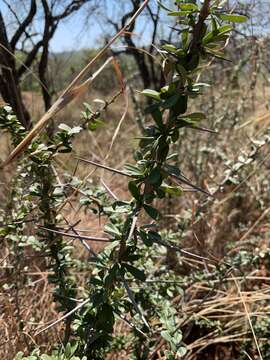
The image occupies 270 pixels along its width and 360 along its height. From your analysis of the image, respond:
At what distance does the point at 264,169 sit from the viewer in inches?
84.0

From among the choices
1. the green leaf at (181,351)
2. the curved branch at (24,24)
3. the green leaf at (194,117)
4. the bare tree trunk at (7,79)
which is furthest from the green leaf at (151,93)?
the curved branch at (24,24)

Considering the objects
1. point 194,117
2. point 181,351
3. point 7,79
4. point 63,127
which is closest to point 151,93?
point 194,117

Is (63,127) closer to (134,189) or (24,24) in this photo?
(134,189)

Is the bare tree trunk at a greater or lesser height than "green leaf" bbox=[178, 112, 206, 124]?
greater

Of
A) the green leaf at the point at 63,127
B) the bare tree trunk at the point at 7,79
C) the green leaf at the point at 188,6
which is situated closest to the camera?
the green leaf at the point at 188,6

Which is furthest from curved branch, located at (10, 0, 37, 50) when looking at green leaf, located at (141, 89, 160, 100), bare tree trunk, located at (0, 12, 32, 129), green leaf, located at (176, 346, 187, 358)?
green leaf, located at (176, 346, 187, 358)

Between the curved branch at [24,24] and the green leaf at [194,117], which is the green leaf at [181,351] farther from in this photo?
the curved branch at [24,24]

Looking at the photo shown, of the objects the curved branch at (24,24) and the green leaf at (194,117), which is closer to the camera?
the green leaf at (194,117)

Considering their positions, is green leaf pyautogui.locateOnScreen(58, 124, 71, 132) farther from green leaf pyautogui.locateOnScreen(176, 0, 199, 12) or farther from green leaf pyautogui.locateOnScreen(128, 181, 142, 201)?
green leaf pyautogui.locateOnScreen(176, 0, 199, 12)

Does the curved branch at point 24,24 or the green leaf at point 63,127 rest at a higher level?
the curved branch at point 24,24

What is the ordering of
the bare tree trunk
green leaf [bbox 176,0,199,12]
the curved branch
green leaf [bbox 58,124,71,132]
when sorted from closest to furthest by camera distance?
green leaf [bbox 176,0,199,12], green leaf [bbox 58,124,71,132], the bare tree trunk, the curved branch

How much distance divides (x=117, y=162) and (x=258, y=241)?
51.0 inches

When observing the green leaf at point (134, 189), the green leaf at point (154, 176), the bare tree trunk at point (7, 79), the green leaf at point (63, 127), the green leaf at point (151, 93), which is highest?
the bare tree trunk at point (7, 79)

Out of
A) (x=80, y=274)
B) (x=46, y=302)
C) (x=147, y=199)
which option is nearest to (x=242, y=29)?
(x=80, y=274)
